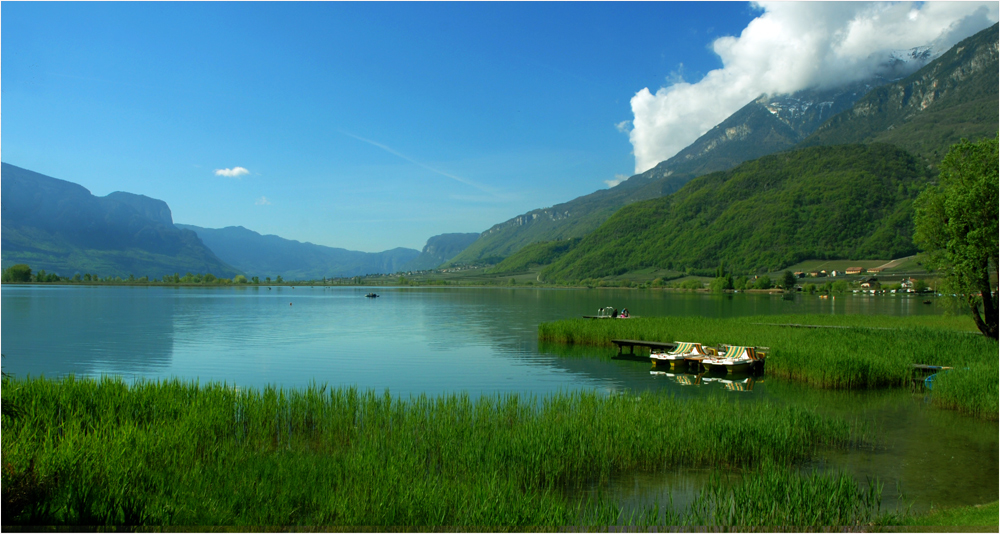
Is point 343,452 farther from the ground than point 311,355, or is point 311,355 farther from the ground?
point 343,452

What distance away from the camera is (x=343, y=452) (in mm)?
13523

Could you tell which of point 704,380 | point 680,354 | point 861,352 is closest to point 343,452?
point 704,380

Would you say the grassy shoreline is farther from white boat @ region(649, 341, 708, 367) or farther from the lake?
white boat @ region(649, 341, 708, 367)

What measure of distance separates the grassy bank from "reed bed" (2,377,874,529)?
20.7ft

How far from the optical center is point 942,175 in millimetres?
29906

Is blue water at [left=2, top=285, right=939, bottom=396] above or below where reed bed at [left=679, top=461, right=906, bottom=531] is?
below

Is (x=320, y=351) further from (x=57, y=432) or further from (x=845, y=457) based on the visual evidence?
(x=845, y=457)

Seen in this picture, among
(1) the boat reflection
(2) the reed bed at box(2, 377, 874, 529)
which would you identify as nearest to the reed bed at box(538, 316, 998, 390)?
(1) the boat reflection

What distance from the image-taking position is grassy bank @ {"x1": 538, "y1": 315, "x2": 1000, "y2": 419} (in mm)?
20656

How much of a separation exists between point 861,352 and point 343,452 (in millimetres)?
26134

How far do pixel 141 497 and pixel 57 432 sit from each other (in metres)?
5.97

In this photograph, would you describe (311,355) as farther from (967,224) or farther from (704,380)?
(967,224)

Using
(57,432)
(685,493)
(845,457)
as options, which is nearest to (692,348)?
(845,457)

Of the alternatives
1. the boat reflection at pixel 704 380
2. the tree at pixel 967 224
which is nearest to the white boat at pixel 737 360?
the boat reflection at pixel 704 380
